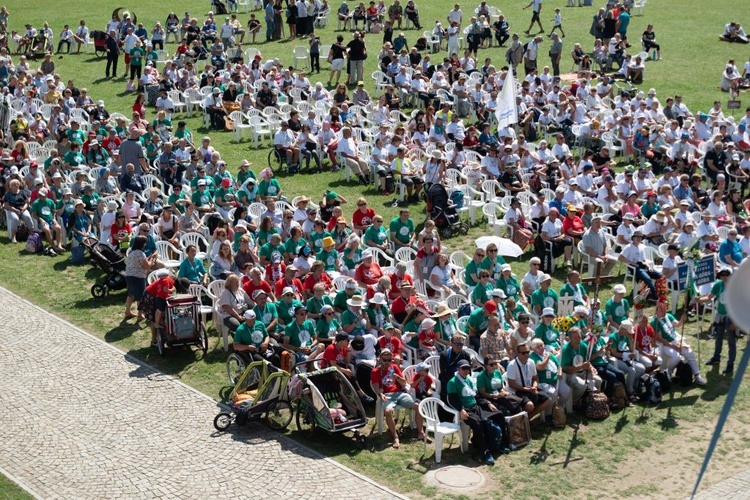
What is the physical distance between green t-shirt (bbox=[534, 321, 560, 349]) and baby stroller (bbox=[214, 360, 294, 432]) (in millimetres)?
3462

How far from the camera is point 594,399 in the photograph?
529 inches

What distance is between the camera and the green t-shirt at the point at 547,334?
45.9 ft

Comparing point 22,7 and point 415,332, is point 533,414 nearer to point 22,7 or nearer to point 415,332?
point 415,332

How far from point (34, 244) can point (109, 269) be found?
2999 mm

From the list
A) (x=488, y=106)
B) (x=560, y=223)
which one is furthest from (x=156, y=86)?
(x=560, y=223)

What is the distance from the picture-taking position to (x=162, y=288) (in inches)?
591

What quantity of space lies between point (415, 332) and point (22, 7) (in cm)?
3709

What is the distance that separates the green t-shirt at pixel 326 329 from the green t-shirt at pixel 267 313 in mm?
623

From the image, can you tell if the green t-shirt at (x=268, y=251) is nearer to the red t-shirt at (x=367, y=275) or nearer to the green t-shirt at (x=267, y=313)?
the red t-shirt at (x=367, y=275)

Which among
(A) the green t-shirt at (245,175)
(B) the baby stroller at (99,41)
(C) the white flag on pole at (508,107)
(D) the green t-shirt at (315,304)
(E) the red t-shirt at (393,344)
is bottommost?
(E) the red t-shirt at (393,344)

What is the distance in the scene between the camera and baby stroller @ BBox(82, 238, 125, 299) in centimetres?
1742

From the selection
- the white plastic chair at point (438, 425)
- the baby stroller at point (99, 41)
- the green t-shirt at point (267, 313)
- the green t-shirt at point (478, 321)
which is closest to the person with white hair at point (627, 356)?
the green t-shirt at point (478, 321)

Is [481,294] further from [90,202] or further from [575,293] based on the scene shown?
[90,202]

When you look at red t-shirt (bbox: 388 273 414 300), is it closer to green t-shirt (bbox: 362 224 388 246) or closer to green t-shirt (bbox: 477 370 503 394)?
green t-shirt (bbox: 362 224 388 246)
